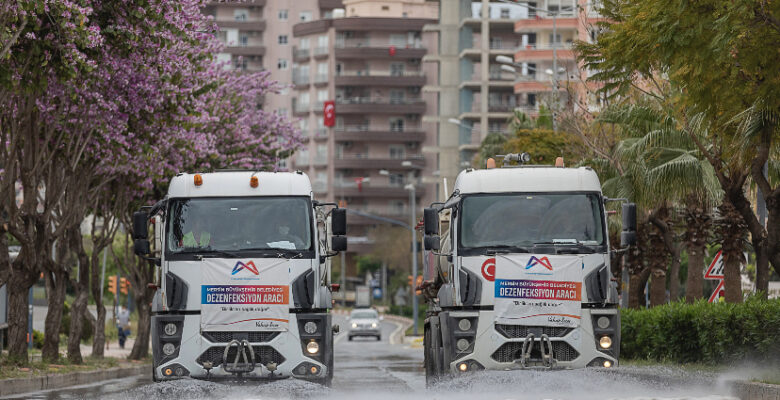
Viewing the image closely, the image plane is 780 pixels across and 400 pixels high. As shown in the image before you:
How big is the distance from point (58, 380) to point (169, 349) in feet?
33.4

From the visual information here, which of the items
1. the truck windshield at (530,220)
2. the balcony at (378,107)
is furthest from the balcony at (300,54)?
the truck windshield at (530,220)

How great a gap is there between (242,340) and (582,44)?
289 inches

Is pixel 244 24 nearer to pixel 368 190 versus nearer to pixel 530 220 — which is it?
pixel 368 190

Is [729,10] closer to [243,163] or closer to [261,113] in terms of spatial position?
[243,163]

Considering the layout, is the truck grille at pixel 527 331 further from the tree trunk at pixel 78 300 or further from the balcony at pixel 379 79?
the balcony at pixel 379 79

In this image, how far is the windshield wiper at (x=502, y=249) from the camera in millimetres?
17969

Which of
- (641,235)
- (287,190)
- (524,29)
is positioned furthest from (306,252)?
(524,29)

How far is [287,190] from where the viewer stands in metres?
18.2

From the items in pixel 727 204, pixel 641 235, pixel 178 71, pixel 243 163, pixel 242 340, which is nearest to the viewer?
pixel 242 340

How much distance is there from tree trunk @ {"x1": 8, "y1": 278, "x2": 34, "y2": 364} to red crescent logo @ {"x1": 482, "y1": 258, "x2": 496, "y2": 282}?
13884 mm

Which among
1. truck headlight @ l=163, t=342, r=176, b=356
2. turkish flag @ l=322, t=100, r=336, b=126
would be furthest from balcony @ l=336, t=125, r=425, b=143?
truck headlight @ l=163, t=342, r=176, b=356

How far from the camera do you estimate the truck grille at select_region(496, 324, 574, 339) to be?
1788cm

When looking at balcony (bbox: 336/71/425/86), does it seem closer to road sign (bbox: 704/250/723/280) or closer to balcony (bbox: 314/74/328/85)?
balcony (bbox: 314/74/328/85)

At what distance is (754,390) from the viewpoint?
17781 millimetres
